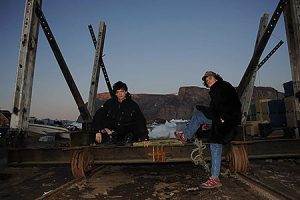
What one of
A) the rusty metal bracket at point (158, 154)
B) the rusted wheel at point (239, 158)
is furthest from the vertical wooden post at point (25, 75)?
the rusted wheel at point (239, 158)

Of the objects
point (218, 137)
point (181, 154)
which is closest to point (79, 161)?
point (181, 154)

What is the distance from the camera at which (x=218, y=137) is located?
3254 mm

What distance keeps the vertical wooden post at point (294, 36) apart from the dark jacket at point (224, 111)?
2.04m

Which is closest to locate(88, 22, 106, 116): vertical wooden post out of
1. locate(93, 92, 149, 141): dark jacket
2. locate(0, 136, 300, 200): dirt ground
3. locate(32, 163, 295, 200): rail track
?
locate(93, 92, 149, 141): dark jacket

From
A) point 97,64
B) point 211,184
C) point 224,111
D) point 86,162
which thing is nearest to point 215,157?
point 211,184

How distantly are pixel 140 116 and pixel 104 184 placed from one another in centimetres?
196

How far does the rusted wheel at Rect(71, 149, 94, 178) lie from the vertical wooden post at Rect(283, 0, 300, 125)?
14.4ft

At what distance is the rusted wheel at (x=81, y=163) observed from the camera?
3.58 m

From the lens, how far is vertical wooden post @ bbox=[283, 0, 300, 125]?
4289 millimetres

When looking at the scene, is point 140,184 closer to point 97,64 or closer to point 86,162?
point 86,162

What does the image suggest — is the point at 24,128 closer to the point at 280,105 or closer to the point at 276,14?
the point at 276,14

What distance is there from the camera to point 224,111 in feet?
10.2

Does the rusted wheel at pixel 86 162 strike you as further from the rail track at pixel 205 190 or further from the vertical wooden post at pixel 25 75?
the vertical wooden post at pixel 25 75

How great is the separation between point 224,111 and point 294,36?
2866 mm
